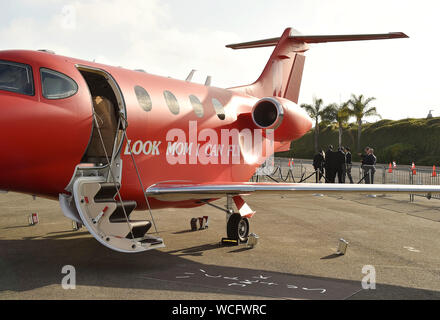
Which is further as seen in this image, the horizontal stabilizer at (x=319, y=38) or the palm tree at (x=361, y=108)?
the palm tree at (x=361, y=108)

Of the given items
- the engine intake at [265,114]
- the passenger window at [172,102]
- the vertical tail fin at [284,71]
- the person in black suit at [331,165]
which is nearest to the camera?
the passenger window at [172,102]

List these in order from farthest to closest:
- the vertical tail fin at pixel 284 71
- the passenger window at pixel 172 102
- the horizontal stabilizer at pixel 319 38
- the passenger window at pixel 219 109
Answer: the vertical tail fin at pixel 284 71 → the horizontal stabilizer at pixel 319 38 → the passenger window at pixel 219 109 → the passenger window at pixel 172 102

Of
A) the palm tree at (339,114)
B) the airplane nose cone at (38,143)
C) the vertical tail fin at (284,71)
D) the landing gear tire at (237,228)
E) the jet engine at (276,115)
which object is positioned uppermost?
the palm tree at (339,114)

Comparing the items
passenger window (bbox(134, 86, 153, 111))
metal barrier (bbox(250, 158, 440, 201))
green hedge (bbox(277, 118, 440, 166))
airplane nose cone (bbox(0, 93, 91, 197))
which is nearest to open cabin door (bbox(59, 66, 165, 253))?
airplane nose cone (bbox(0, 93, 91, 197))

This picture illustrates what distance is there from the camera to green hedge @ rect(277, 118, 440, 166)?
54.2 metres

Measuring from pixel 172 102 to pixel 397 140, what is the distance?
57.6 metres

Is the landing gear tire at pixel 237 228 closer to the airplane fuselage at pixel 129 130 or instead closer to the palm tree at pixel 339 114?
the airplane fuselage at pixel 129 130

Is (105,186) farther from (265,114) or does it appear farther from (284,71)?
(284,71)

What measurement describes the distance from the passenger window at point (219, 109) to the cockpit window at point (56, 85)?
146 inches

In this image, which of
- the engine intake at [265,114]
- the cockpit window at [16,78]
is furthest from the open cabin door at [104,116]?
the engine intake at [265,114]

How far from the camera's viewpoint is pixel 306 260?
7836 millimetres

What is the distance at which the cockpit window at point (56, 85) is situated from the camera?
21.7ft

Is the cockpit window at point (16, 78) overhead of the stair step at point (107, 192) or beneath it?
overhead

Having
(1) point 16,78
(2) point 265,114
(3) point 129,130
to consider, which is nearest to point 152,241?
A: (3) point 129,130
